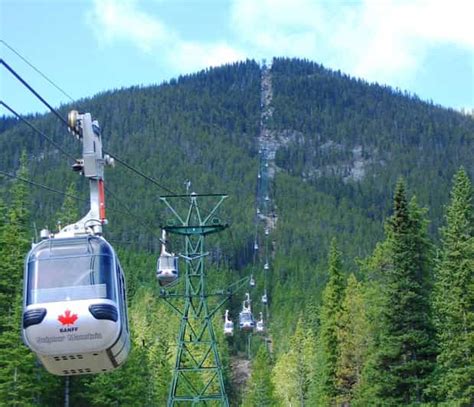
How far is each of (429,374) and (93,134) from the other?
86.2 ft

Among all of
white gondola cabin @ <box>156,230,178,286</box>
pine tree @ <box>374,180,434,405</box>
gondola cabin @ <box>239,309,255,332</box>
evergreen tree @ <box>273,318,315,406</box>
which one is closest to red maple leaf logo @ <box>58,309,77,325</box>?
white gondola cabin @ <box>156,230,178,286</box>

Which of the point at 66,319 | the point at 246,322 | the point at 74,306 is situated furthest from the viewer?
the point at 246,322

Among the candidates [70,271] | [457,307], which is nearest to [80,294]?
Answer: [70,271]

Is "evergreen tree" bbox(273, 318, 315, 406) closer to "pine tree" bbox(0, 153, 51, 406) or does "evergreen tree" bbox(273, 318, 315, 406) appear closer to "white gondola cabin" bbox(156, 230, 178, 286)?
"pine tree" bbox(0, 153, 51, 406)

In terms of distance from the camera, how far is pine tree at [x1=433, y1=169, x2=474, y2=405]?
39.8 metres

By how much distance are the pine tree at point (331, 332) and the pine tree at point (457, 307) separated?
58.0 ft

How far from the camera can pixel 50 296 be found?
1862 centimetres

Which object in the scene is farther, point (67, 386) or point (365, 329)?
point (365, 329)

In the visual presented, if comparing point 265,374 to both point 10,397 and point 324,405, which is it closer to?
point 324,405

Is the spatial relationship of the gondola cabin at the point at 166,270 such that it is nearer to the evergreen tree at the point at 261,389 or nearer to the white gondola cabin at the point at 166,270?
the white gondola cabin at the point at 166,270

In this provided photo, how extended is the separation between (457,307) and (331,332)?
21263 mm

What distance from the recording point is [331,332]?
61.5m

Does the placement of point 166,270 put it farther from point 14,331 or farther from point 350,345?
point 350,345

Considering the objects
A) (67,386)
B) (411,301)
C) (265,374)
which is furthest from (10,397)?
(265,374)
